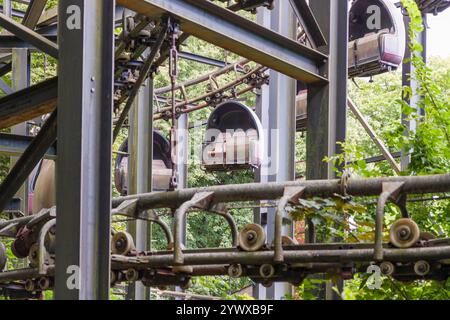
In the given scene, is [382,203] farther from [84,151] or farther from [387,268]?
[84,151]

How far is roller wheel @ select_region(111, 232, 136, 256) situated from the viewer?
931 centimetres

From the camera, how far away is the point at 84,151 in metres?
7.21

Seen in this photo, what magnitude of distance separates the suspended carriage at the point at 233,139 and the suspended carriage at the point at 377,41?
282 cm

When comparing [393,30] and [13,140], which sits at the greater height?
[393,30]

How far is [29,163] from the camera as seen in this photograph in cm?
893

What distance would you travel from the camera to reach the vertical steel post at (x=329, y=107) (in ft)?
32.5

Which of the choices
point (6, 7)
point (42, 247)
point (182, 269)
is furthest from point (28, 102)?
point (6, 7)

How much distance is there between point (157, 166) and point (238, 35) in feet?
40.6

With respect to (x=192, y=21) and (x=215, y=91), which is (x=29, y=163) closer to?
(x=192, y=21)

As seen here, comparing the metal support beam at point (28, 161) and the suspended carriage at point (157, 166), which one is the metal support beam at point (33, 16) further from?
the suspended carriage at point (157, 166)

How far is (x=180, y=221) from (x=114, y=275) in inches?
57.2

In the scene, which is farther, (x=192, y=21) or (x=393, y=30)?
(x=393, y=30)

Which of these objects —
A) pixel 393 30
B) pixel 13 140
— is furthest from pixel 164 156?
pixel 13 140

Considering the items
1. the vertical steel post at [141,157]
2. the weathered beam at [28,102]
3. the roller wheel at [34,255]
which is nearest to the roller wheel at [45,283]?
the roller wheel at [34,255]
